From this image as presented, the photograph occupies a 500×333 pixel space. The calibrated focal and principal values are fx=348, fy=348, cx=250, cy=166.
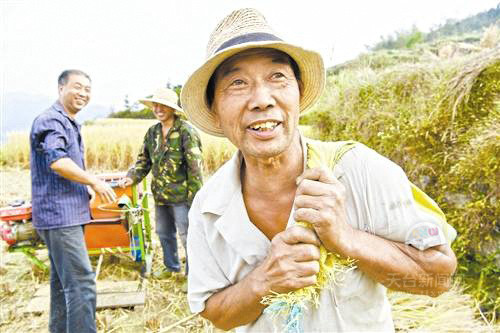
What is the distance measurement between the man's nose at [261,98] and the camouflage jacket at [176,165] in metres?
2.63

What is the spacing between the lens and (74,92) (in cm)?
296

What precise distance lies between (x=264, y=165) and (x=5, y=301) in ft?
14.4

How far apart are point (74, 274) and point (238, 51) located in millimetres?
2407

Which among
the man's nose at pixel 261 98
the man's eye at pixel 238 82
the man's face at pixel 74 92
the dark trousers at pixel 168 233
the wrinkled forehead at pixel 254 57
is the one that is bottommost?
the dark trousers at pixel 168 233

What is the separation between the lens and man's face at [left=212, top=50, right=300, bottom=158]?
1.20 metres

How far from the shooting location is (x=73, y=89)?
2.96 metres

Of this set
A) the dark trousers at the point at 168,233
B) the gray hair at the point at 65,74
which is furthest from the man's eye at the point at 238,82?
the dark trousers at the point at 168,233

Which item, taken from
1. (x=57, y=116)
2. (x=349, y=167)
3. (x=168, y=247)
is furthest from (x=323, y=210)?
(x=168, y=247)

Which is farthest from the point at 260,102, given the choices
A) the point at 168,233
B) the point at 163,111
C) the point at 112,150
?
the point at 112,150

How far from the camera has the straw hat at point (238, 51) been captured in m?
1.18

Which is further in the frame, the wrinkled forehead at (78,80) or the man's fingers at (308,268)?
the wrinkled forehead at (78,80)

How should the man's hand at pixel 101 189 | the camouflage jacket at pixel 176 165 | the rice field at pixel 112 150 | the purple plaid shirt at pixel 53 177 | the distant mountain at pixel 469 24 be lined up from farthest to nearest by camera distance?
the rice field at pixel 112 150, the distant mountain at pixel 469 24, the camouflage jacket at pixel 176 165, the man's hand at pixel 101 189, the purple plaid shirt at pixel 53 177

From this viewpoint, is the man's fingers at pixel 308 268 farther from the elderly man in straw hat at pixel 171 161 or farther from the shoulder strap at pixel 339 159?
the elderly man in straw hat at pixel 171 161

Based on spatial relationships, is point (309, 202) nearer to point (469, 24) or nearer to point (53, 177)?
point (53, 177)
